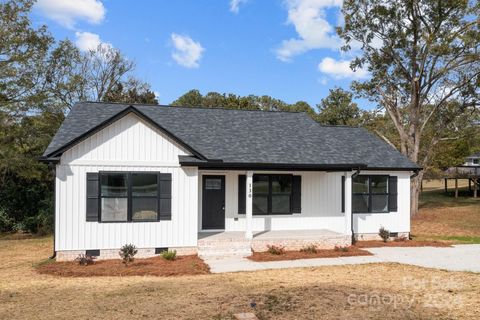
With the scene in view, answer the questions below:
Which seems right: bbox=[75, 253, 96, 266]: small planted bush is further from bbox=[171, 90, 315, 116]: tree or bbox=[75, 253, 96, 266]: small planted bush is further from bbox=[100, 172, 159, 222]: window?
bbox=[171, 90, 315, 116]: tree

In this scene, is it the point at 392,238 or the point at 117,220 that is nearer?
the point at 117,220

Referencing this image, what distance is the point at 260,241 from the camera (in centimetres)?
1362

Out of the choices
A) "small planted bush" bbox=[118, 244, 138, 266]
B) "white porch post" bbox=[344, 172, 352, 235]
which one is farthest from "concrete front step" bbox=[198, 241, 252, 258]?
"white porch post" bbox=[344, 172, 352, 235]

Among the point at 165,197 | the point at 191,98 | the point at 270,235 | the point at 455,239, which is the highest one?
the point at 191,98

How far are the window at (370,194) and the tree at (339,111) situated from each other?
3538cm

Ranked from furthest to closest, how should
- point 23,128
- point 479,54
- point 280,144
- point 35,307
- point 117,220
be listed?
point 479,54
point 23,128
point 280,144
point 117,220
point 35,307

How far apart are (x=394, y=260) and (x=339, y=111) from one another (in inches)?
1610

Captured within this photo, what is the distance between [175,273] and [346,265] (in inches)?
197

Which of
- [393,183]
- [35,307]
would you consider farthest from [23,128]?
[393,183]

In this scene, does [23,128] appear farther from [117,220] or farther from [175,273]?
[175,273]

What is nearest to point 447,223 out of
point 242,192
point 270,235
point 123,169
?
point 270,235

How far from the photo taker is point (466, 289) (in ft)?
29.6

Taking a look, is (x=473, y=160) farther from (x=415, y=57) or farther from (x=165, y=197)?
(x=165, y=197)

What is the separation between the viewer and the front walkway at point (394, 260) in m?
11.6
